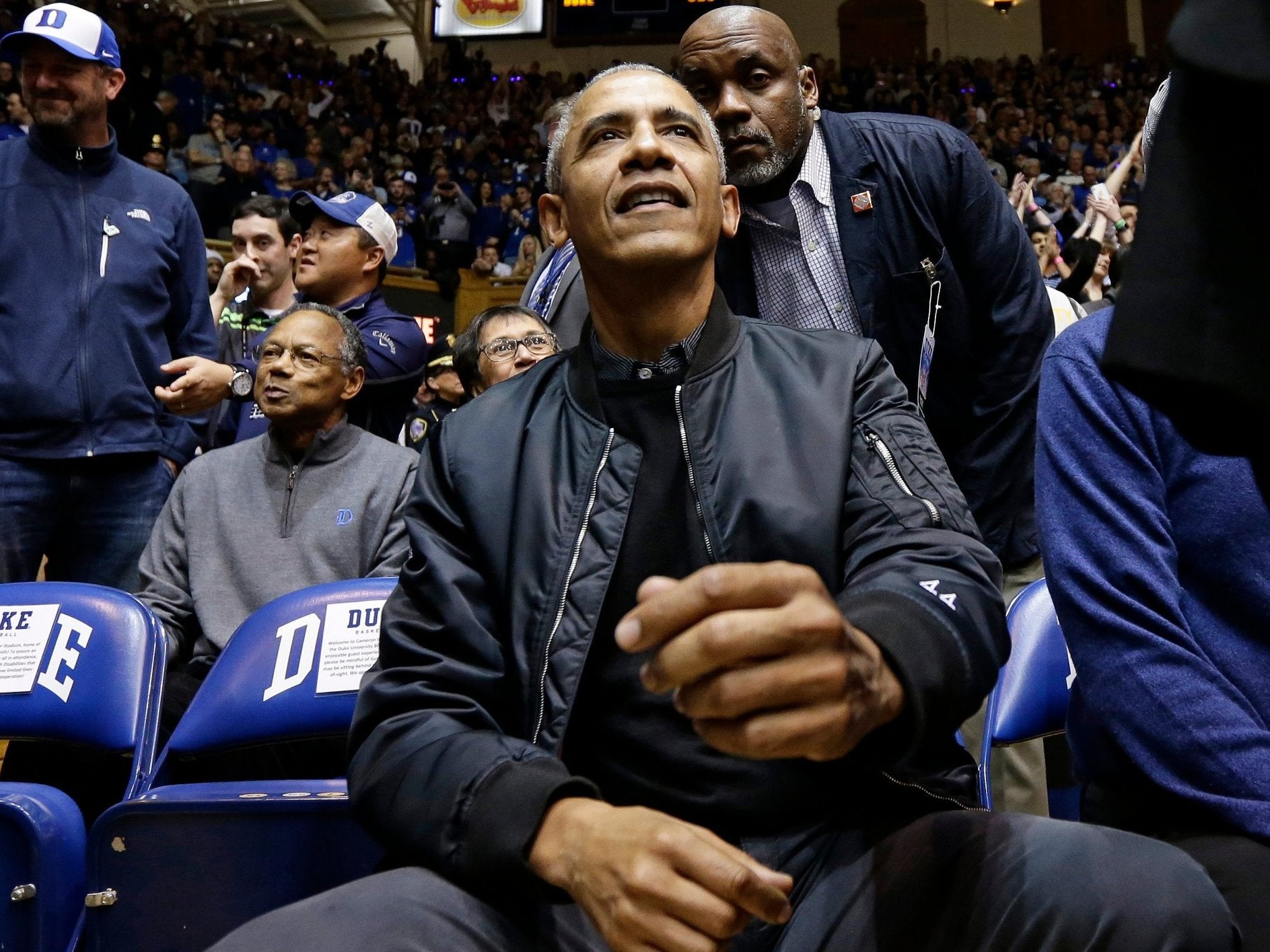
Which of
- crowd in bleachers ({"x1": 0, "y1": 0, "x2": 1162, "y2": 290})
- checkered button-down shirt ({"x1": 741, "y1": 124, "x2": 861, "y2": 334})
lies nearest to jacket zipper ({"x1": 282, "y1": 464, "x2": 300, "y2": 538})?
checkered button-down shirt ({"x1": 741, "y1": 124, "x2": 861, "y2": 334})

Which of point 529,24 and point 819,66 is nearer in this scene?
point 529,24

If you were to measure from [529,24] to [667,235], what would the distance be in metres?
13.7

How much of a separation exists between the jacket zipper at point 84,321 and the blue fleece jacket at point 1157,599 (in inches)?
88.4

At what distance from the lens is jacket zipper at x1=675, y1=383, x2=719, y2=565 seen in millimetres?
1283

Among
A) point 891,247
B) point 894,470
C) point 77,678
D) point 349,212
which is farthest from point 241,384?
point 894,470

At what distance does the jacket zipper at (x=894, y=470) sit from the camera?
122 centimetres

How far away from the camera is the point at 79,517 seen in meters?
2.81

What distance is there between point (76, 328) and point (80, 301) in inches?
2.7

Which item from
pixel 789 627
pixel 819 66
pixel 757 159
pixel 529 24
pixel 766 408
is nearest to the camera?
pixel 789 627

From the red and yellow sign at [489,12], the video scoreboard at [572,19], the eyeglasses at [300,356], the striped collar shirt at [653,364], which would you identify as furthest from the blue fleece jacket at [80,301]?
the red and yellow sign at [489,12]

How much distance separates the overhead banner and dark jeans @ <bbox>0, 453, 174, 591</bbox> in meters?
12.4

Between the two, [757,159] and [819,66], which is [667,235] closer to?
[757,159]

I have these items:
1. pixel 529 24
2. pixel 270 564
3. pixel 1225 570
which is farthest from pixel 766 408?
pixel 529 24

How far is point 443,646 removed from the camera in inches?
49.2
